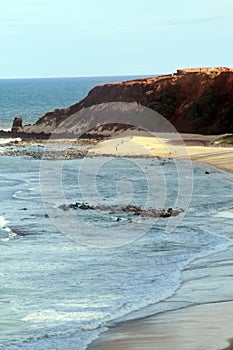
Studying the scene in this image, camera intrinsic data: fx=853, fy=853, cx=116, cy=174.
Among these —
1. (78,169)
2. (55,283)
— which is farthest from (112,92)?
(55,283)

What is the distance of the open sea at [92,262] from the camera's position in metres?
15.7

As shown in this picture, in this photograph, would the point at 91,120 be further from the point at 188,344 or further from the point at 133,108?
the point at 188,344

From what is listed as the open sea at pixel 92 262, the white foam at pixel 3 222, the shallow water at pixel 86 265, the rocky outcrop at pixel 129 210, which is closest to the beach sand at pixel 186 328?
the open sea at pixel 92 262

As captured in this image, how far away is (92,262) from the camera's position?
2128 cm

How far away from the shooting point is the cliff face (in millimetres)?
70312

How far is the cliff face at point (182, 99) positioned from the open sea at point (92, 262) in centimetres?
3119

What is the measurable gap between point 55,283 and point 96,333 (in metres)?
4.09

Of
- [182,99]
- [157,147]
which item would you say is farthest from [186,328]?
[182,99]

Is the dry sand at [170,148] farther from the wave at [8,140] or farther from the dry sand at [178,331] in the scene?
the dry sand at [178,331]

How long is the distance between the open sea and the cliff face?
3119 centimetres

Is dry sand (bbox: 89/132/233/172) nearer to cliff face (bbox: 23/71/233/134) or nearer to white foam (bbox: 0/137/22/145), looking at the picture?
cliff face (bbox: 23/71/233/134)

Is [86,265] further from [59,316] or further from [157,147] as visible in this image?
[157,147]

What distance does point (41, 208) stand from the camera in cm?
3169

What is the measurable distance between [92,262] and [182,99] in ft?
186
